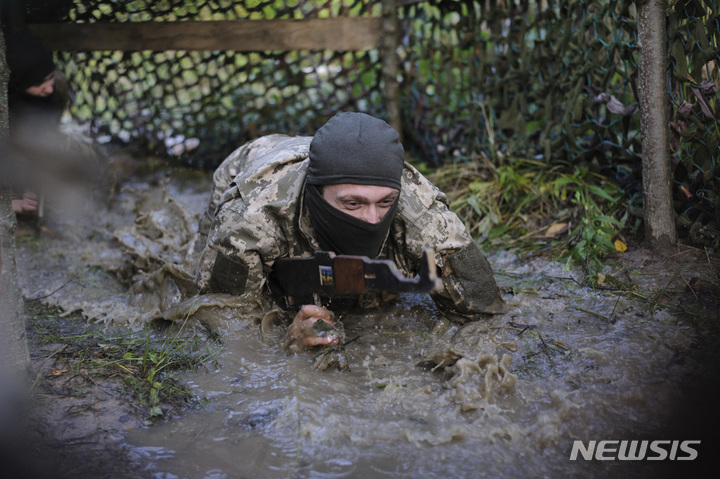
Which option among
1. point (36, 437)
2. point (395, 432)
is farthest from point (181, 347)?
point (395, 432)

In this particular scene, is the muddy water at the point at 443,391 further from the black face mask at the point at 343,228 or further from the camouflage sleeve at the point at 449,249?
the black face mask at the point at 343,228

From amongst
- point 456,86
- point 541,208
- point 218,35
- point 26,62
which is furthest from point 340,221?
point 218,35

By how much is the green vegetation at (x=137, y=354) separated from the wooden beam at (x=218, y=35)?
3.02 meters

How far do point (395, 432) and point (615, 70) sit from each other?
2608mm

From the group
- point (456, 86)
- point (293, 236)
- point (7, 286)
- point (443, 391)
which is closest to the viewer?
point (7, 286)

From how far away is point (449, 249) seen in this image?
2916mm

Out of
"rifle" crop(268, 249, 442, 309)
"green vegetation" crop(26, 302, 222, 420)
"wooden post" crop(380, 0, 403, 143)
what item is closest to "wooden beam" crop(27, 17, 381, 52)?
"wooden post" crop(380, 0, 403, 143)

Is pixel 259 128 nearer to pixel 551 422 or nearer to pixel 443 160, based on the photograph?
pixel 443 160

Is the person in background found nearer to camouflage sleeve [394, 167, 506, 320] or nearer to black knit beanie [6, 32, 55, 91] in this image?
black knit beanie [6, 32, 55, 91]

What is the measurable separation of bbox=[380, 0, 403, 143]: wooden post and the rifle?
8.53 feet

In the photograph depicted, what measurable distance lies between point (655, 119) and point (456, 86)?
6.91ft

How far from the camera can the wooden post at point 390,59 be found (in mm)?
5074

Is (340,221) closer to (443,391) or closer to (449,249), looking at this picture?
(449,249)

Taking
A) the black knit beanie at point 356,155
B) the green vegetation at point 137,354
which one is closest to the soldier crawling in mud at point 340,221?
the black knit beanie at point 356,155
